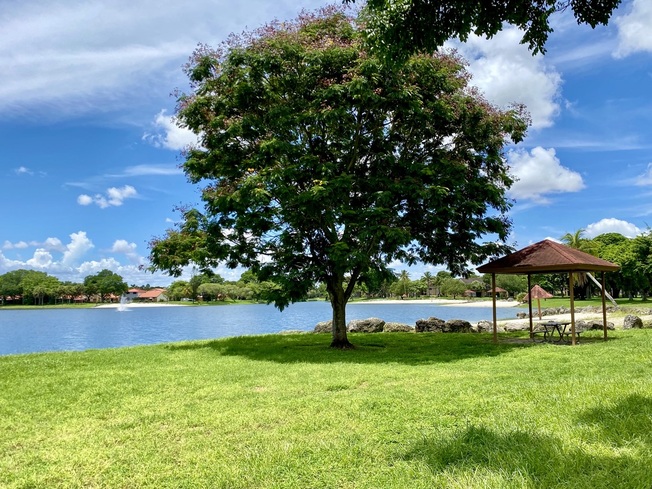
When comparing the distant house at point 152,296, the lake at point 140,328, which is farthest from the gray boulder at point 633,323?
the distant house at point 152,296

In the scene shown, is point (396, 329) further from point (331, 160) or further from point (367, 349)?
point (331, 160)

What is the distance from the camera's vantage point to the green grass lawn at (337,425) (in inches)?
162

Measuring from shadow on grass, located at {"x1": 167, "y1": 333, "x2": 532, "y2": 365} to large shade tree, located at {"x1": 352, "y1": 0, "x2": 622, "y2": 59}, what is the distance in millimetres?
7236

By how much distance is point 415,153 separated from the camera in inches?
570

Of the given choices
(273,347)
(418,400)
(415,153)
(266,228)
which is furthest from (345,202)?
(418,400)

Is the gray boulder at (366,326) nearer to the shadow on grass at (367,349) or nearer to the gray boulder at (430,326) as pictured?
the gray boulder at (430,326)

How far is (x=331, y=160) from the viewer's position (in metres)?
14.1

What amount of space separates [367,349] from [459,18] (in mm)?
10404

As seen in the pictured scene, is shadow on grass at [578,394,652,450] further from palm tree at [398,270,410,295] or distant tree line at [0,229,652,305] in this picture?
palm tree at [398,270,410,295]

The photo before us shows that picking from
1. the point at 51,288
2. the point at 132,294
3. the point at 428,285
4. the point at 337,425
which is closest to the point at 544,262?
the point at 337,425

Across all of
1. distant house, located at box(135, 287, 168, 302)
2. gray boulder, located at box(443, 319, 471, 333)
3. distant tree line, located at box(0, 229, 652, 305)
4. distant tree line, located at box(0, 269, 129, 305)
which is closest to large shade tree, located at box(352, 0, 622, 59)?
gray boulder, located at box(443, 319, 471, 333)

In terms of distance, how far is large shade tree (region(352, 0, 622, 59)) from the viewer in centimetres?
543

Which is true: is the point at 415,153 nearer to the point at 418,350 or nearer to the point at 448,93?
the point at 448,93

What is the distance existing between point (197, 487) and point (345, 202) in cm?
948
